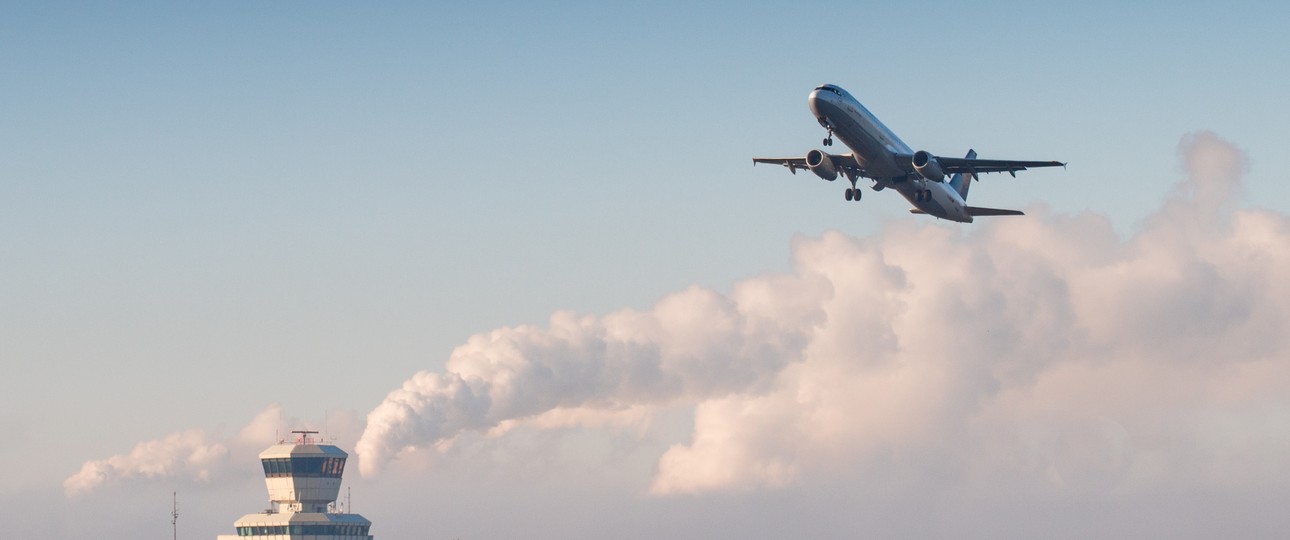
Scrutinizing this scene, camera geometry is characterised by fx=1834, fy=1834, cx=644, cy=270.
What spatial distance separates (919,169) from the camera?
175m

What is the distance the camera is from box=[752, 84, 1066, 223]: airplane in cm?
17038

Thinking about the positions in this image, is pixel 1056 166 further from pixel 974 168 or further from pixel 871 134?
pixel 871 134

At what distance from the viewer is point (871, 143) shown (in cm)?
17462

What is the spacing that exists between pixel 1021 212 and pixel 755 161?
30.5 m

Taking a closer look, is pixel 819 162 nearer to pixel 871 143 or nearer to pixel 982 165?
pixel 871 143

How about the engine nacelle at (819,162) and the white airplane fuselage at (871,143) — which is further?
the engine nacelle at (819,162)

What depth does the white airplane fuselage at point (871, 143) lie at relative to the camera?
557 ft

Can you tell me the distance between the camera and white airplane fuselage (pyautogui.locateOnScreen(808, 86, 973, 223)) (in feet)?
557

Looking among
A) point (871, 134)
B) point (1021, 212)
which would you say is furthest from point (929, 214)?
Answer: point (871, 134)

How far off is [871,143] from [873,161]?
2.99 m

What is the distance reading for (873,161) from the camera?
177125 millimetres

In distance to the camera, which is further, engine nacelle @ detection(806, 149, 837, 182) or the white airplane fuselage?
engine nacelle @ detection(806, 149, 837, 182)

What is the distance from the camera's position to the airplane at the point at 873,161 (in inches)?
6708

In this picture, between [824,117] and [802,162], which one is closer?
[824,117]
